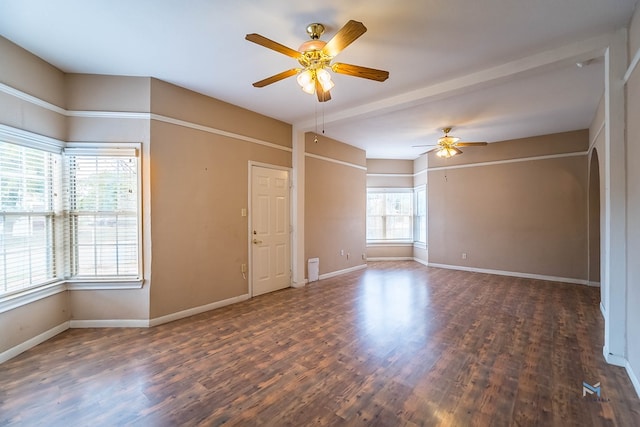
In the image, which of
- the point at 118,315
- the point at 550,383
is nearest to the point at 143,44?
the point at 118,315

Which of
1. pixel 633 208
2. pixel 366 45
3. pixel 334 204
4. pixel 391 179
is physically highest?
pixel 366 45

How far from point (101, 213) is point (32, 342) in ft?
4.65

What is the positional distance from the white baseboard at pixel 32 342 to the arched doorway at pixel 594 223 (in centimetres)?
809

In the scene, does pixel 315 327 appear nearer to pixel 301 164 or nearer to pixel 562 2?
pixel 301 164

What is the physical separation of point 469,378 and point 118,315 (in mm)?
3761

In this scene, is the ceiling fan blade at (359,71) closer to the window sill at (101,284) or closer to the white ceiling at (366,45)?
the white ceiling at (366,45)

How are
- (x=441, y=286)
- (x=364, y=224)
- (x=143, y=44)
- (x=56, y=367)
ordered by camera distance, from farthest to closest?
1. (x=364, y=224)
2. (x=441, y=286)
3. (x=143, y=44)
4. (x=56, y=367)

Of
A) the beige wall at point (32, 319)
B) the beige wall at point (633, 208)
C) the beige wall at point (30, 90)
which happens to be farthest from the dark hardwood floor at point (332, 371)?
the beige wall at point (30, 90)

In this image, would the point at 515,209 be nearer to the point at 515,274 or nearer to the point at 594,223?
the point at 594,223

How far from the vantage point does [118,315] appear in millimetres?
3443

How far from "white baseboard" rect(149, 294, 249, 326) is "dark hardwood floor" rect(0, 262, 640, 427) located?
133 millimetres

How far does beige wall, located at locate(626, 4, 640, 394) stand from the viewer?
2.26 m

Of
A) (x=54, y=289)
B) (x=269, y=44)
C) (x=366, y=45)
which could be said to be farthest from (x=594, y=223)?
(x=54, y=289)

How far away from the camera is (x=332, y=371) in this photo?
8.17 ft
